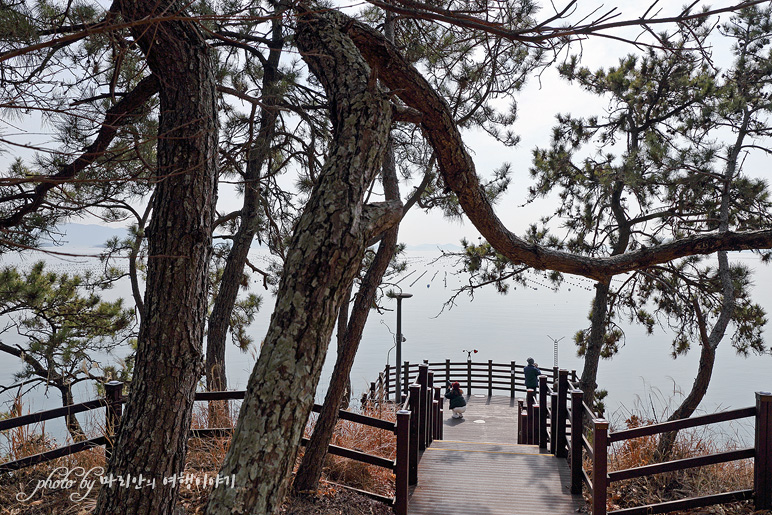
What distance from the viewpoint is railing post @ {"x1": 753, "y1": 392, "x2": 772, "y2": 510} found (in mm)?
3816

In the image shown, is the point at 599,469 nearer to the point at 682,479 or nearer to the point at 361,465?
the point at 682,479

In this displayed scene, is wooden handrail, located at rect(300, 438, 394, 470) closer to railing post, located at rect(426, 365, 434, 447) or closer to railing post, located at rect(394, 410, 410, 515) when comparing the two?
railing post, located at rect(394, 410, 410, 515)

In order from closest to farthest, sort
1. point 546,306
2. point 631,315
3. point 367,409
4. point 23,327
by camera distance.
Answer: point 367,409, point 23,327, point 631,315, point 546,306

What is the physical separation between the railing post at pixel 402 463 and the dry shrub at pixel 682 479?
179 centimetres

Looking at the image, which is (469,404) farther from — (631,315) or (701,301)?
(701,301)

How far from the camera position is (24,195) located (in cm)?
282

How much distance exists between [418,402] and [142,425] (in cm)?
329

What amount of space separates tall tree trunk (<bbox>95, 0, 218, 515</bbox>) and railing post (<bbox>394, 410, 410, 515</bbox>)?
2.08m

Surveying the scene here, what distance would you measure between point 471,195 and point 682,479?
362 cm

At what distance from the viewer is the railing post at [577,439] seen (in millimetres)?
4648

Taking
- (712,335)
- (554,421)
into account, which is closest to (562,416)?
(554,421)

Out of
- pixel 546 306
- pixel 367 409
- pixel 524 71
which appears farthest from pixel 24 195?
pixel 546 306

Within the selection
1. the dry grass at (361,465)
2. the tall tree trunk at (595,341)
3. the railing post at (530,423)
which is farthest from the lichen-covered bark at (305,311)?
the tall tree trunk at (595,341)

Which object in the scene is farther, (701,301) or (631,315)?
(631,315)
